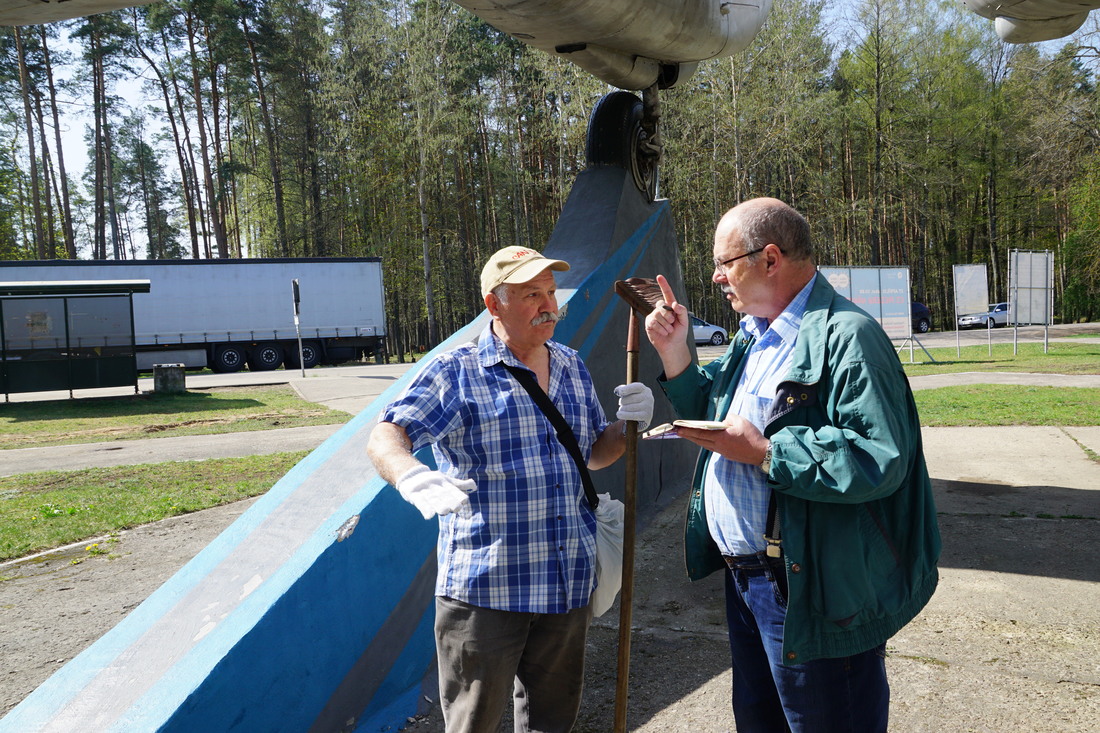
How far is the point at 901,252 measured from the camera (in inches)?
1745

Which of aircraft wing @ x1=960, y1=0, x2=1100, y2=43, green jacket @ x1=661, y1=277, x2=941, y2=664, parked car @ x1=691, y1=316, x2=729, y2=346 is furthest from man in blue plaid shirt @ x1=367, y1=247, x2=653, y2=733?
parked car @ x1=691, y1=316, x2=729, y2=346

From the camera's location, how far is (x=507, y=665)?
2.17 m

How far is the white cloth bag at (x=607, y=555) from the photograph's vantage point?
7.62 feet

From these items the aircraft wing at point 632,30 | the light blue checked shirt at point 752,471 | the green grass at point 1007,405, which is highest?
the aircraft wing at point 632,30

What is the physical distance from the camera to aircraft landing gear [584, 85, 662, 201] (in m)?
5.73

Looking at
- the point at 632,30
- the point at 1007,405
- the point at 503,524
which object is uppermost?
the point at 632,30

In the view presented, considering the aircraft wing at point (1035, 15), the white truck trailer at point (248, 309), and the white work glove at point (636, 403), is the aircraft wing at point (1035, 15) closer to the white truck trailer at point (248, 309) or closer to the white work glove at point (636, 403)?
the white work glove at point (636, 403)

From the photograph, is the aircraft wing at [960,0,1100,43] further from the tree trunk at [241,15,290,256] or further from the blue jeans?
Result: the tree trunk at [241,15,290,256]

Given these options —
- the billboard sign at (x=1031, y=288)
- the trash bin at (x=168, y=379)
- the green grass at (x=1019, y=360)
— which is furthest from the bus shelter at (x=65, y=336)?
the billboard sign at (x=1031, y=288)

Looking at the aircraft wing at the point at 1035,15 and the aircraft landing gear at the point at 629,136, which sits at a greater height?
the aircraft wing at the point at 1035,15

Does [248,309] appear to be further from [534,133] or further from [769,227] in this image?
[769,227]

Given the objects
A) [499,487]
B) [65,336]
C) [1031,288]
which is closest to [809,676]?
[499,487]

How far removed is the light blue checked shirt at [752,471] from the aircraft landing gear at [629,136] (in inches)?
152

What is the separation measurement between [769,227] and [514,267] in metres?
0.73
